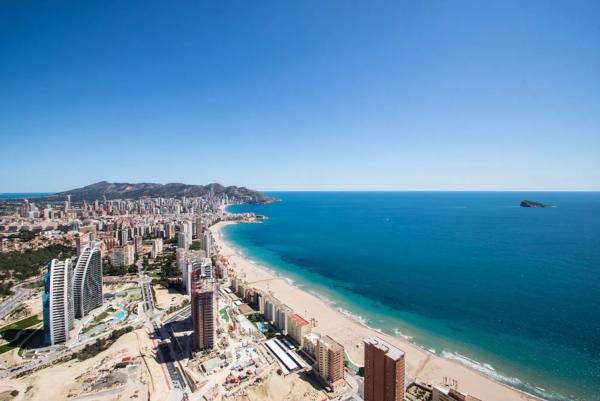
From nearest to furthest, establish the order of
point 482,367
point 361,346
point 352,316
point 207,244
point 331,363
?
1. point 331,363
2. point 482,367
3. point 361,346
4. point 352,316
5. point 207,244

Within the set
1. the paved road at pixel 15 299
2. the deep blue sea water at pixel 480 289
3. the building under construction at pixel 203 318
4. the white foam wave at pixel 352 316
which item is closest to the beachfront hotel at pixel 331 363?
the deep blue sea water at pixel 480 289

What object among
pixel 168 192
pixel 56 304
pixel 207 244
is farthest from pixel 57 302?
pixel 168 192

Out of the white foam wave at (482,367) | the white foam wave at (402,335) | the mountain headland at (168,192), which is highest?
the mountain headland at (168,192)

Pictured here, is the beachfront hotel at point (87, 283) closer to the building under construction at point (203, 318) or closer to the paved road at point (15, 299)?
the paved road at point (15, 299)

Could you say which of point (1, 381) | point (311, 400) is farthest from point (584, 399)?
point (1, 381)

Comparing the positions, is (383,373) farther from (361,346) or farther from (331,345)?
A: (361,346)

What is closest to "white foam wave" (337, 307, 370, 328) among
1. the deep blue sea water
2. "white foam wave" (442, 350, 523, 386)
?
the deep blue sea water
